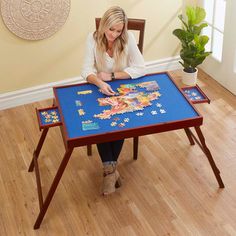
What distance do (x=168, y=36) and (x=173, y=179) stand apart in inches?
68.1

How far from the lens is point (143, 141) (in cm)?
362

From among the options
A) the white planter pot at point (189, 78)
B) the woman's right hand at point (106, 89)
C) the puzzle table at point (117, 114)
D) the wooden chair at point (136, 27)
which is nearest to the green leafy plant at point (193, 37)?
the white planter pot at point (189, 78)

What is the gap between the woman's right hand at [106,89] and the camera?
290 cm

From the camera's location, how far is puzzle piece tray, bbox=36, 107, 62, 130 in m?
2.75

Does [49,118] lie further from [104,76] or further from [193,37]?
[193,37]

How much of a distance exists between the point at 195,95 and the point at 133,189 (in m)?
0.77

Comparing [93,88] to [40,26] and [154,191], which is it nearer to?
[154,191]

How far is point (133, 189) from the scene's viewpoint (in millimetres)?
3148

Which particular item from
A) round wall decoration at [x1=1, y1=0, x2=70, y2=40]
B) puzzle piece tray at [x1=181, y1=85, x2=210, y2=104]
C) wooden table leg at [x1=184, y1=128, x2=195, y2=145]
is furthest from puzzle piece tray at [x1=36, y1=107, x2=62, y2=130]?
round wall decoration at [x1=1, y1=0, x2=70, y2=40]

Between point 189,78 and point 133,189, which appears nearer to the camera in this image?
point 133,189

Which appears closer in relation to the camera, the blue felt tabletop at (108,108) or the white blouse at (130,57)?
the blue felt tabletop at (108,108)

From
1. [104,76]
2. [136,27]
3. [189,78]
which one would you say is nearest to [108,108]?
[104,76]

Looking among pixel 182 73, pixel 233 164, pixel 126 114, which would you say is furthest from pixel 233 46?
pixel 126 114

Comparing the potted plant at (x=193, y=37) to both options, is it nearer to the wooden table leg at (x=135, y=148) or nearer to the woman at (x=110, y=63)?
the woman at (x=110, y=63)
